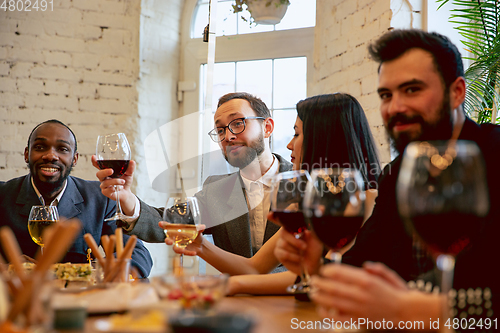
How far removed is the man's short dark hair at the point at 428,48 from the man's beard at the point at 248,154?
1317mm

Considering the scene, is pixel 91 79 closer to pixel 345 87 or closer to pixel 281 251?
pixel 345 87

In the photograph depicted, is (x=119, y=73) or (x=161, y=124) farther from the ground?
(x=119, y=73)

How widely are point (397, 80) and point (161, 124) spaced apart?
252cm

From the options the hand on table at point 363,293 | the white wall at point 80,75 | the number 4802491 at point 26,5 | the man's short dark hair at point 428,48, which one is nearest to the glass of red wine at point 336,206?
the hand on table at point 363,293

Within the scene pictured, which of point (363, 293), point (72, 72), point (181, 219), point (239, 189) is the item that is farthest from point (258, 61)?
point (363, 293)

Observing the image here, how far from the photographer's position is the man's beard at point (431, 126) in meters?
1.18

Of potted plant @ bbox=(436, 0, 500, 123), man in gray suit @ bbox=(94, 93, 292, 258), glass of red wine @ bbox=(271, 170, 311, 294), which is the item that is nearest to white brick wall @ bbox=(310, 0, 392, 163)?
potted plant @ bbox=(436, 0, 500, 123)

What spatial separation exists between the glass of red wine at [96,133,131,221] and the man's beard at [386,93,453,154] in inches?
30.0

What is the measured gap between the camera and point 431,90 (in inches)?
46.8

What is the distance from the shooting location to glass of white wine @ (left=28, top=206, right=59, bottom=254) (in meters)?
1.43

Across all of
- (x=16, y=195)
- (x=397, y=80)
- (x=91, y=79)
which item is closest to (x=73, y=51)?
(x=91, y=79)

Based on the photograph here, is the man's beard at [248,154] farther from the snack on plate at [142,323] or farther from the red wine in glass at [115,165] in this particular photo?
the snack on plate at [142,323]

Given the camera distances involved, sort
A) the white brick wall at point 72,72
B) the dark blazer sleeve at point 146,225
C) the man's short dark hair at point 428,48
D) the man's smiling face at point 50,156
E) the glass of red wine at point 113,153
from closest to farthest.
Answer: the man's short dark hair at point 428,48
the glass of red wine at point 113,153
the dark blazer sleeve at point 146,225
the man's smiling face at point 50,156
the white brick wall at point 72,72

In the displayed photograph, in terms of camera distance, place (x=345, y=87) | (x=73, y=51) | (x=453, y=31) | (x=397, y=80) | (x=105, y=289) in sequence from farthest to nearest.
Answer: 1. (x=73, y=51)
2. (x=345, y=87)
3. (x=453, y=31)
4. (x=397, y=80)
5. (x=105, y=289)
